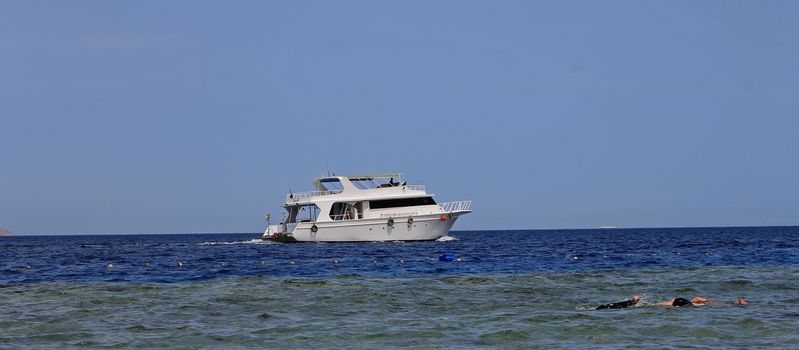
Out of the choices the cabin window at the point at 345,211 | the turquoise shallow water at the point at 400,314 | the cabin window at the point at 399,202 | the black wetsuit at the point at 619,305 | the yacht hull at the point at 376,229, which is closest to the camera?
the turquoise shallow water at the point at 400,314

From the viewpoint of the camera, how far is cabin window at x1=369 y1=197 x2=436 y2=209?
62.2 meters

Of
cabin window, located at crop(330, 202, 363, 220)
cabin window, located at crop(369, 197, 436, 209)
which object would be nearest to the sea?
cabin window, located at crop(369, 197, 436, 209)

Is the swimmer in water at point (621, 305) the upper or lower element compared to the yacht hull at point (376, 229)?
lower

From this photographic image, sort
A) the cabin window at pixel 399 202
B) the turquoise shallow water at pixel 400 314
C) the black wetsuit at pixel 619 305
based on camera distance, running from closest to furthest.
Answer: the turquoise shallow water at pixel 400 314 → the black wetsuit at pixel 619 305 → the cabin window at pixel 399 202

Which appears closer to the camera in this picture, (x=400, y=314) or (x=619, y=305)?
(x=400, y=314)

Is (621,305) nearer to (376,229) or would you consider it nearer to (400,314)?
(400,314)

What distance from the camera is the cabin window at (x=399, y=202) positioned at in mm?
62219

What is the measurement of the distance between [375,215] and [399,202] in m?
1.89

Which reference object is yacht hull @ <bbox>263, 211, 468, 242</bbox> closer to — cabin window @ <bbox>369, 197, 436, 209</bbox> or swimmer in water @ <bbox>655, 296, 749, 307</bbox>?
cabin window @ <bbox>369, 197, 436, 209</bbox>

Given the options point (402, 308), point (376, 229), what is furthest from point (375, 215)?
point (402, 308)

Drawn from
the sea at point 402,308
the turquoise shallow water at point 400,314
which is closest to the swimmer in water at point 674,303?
the sea at point 402,308

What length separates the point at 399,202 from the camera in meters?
62.2

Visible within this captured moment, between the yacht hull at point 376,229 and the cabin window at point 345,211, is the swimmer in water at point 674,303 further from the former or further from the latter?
the cabin window at point 345,211

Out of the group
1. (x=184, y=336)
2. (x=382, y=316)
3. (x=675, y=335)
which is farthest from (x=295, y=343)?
(x=675, y=335)
